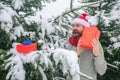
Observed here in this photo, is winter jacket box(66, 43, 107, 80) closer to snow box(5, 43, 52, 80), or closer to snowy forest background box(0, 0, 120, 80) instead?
snowy forest background box(0, 0, 120, 80)

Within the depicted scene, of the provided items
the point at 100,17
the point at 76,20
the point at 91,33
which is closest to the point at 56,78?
the point at 91,33

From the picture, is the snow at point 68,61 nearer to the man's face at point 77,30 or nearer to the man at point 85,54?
the man at point 85,54

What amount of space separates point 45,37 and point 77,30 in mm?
936

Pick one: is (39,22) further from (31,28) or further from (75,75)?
(75,75)

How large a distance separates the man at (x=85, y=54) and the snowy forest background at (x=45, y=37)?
0.56 feet

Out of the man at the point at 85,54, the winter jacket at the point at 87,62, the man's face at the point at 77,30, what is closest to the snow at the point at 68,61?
the man at the point at 85,54

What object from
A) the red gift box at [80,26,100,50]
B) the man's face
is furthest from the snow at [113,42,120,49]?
the red gift box at [80,26,100,50]

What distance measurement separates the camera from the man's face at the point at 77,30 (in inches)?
212

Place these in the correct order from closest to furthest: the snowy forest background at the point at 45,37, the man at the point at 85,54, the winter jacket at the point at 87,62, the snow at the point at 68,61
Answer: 1. the snow at the point at 68,61
2. the snowy forest background at the point at 45,37
3. the man at the point at 85,54
4. the winter jacket at the point at 87,62

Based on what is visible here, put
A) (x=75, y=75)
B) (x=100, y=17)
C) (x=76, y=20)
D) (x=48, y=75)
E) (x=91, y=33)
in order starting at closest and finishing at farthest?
(x=75, y=75)
(x=48, y=75)
(x=91, y=33)
(x=76, y=20)
(x=100, y=17)

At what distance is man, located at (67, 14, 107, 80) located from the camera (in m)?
5.35

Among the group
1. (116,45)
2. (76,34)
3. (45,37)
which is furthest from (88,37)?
(116,45)

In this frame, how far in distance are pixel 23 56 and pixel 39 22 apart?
1.69 m

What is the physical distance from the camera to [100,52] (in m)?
5.44
